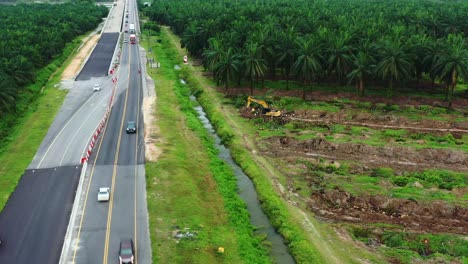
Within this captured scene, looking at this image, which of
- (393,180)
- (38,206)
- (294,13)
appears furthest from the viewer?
(294,13)

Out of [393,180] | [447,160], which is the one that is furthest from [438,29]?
[393,180]

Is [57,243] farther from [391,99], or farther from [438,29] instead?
[438,29]

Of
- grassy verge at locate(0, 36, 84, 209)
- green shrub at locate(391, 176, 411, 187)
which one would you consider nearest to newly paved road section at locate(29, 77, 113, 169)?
grassy verge at locate(0, 36, 84, 209)

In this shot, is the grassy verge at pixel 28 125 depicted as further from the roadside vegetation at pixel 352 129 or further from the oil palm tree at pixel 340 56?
the oil palm tree at pixel 340 56

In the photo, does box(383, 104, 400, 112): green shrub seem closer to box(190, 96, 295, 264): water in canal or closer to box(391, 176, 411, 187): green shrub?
box(391, 176, 411, 187): green shrub

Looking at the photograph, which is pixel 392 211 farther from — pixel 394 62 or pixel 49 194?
pixel 394 62

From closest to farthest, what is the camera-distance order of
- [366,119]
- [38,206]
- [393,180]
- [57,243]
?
[57,243], [38,206], [393,180], [366,119]

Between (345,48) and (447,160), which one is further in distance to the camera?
(345,48)

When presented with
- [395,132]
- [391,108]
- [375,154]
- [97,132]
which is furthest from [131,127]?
[391,108]
